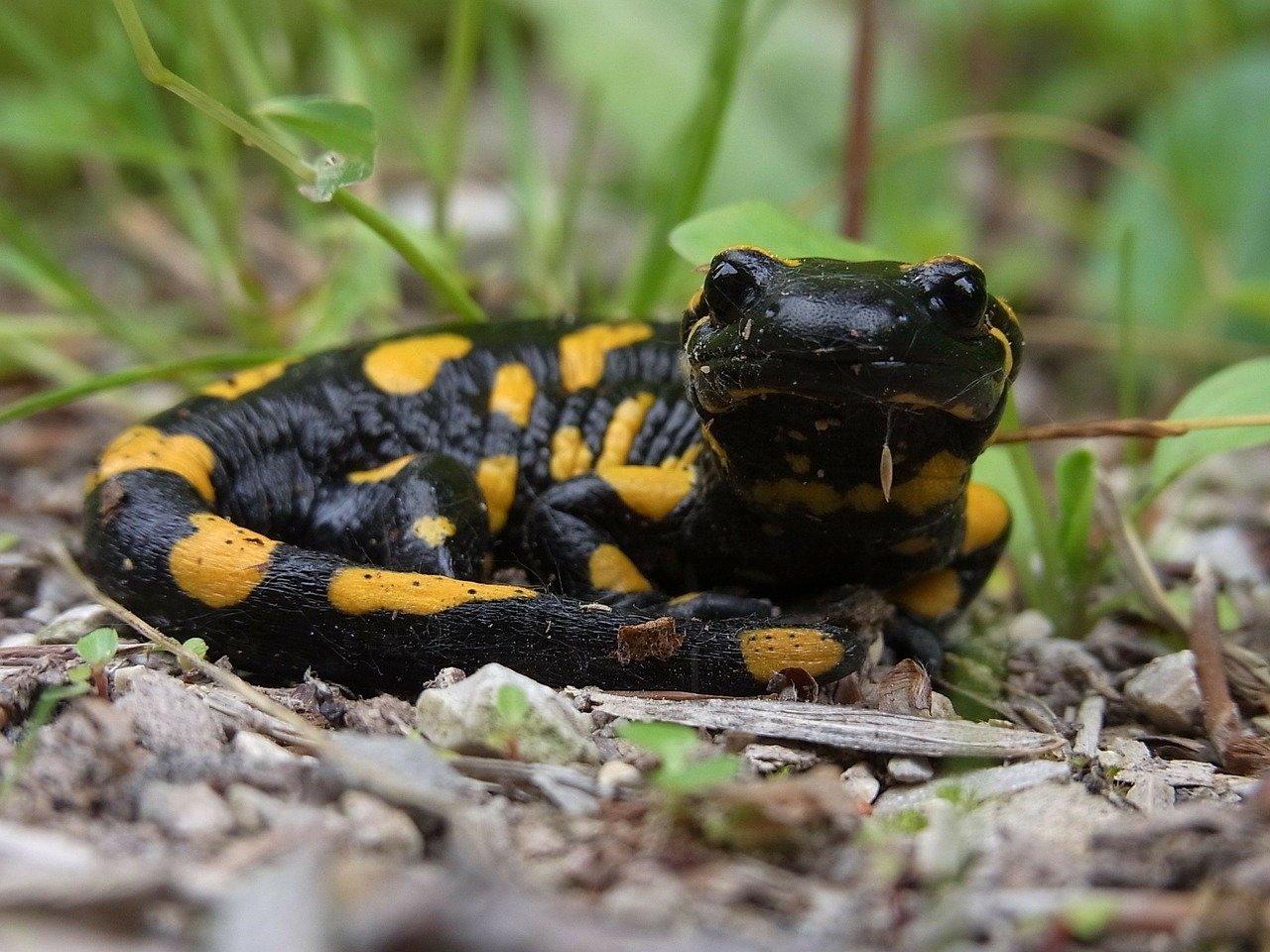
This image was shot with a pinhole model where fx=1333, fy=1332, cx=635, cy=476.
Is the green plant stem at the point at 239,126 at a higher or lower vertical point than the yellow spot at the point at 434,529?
higher

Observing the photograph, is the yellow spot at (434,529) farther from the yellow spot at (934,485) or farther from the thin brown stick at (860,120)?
the thin brown stick at (860,120)

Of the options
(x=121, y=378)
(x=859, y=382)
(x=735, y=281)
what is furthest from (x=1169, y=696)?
(x=121, y=378)

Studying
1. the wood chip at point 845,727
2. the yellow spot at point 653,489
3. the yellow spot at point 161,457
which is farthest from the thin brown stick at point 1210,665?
the yellow spot at point 161,457

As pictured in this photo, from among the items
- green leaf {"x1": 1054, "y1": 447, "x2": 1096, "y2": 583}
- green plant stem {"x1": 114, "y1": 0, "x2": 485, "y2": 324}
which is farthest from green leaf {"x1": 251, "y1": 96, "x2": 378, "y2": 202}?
green leaf {"x1": 1054, "y1": 447, "x2": 1096, "y2": 583}

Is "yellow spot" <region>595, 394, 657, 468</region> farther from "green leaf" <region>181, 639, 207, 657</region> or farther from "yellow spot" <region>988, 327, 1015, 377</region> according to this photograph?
"green leaf" <region>181, 639, 207, 657</region>

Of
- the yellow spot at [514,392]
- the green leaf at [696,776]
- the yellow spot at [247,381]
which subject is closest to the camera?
the green leaf at [696,776]

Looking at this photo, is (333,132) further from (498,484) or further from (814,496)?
(814,496)

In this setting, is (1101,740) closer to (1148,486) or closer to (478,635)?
(1148,486)

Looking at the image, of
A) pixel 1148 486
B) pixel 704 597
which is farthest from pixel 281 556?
pixel 1148 486
